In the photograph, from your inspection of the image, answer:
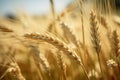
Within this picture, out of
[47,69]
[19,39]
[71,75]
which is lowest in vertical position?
[71,75]

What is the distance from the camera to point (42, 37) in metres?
1.02

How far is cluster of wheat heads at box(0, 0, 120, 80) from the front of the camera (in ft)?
3.42

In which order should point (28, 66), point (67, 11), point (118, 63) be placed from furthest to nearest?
point (28, 66), point (67, 11), point (118, 63)

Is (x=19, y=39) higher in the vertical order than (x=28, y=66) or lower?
higher

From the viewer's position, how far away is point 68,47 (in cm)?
105

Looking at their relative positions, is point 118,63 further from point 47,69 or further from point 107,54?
point 47,69

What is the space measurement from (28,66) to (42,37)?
634mm

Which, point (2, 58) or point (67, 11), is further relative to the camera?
point (67, 11)

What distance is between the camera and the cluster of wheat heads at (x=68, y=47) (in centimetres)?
104

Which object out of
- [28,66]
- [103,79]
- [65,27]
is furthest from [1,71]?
[103,79]

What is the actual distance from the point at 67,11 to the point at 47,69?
43cm

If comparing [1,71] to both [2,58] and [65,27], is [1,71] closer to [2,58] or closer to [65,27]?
[2,58]

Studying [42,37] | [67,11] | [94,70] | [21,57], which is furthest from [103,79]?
[21,57]

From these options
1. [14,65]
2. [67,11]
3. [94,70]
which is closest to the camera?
[14,65]
